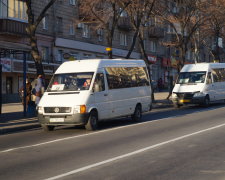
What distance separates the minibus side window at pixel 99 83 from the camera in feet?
51.6

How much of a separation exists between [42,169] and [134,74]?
10572 millimetres

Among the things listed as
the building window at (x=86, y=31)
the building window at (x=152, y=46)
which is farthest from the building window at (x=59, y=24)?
the building window at (x=152, y=46)

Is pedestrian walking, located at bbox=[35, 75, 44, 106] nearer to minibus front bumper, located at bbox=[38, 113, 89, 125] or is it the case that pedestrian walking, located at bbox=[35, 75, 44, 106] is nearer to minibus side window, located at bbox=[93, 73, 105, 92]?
minibus side window, located at bbox=[93, 73, 105, 92]

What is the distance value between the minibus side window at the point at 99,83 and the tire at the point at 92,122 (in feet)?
2.66

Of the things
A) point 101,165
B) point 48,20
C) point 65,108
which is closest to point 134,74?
point 65,108

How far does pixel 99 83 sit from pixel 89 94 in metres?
0.90

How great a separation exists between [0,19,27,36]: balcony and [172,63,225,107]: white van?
40.1 feet

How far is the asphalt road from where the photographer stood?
809 cm

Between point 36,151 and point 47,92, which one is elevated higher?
point 47,92

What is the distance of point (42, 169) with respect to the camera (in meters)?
8.64

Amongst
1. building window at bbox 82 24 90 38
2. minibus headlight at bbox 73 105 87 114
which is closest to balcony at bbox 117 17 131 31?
building window at bbox 82 24 90 38

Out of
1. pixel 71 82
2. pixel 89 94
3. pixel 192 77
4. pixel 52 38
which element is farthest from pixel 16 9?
pixel 89 94

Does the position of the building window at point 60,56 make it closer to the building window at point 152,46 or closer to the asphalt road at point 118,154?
the building window at point 152,46

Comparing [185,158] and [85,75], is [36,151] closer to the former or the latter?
[185,158]
